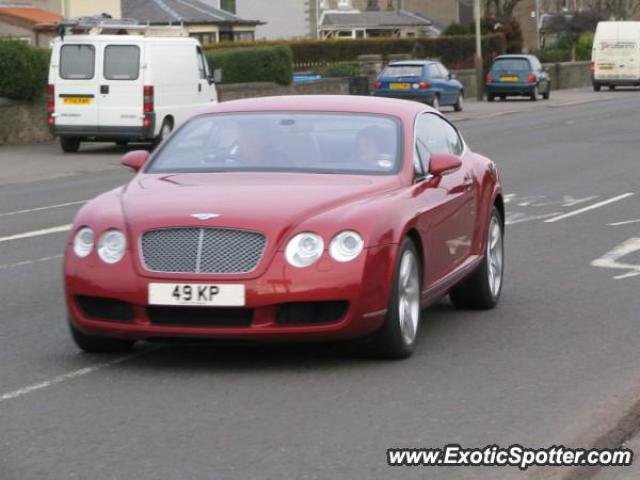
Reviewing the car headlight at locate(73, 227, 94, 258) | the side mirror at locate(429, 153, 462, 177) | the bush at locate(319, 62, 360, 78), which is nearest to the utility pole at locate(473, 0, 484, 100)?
the bush at locate(319, 62, 360, 78)

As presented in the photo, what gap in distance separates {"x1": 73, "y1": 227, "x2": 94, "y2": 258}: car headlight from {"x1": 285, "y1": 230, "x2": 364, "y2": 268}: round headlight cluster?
1088mm

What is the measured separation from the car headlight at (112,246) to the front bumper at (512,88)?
49460mm

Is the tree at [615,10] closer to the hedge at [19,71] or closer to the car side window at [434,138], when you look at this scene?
the hedge at [19,71]

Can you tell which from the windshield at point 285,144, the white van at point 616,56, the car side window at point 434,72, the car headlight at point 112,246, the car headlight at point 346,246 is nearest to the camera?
the car headlight at point 346,246

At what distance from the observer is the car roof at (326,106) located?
1010cm

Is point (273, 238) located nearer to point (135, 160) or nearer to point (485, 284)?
point (135, 160)

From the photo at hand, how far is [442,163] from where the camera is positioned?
31.8 ft

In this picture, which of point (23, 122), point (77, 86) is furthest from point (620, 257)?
point (23, 122)

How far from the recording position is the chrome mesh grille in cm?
839

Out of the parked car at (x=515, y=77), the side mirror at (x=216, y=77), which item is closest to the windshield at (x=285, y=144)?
the side mirror at (x=216, y=77)

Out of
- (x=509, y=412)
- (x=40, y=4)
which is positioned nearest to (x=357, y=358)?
(x=509, y=412)

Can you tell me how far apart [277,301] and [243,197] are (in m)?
0.76

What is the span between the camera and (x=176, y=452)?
6.73 metres

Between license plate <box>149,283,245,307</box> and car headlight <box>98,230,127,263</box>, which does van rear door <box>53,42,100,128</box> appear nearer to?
car headlight <box>98,230,127,263</box>
